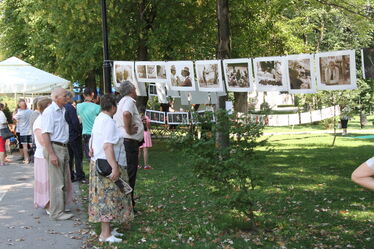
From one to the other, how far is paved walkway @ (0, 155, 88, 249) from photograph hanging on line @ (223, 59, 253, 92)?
3894 mm

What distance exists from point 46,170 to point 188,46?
11.8 meters

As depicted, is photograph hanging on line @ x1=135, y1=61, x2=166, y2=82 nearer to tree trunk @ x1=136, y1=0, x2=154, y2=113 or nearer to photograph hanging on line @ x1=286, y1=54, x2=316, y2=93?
photograph hanging on line @ x1=286, y1=54, x2=316, y2=93

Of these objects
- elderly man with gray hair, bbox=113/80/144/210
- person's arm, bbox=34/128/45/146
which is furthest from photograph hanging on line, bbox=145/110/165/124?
elderly man with gray hair, bbox=113/80/144/210

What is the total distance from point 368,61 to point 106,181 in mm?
5101

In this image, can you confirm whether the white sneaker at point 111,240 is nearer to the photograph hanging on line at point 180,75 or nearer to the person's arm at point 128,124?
the person's arm at point 128,124

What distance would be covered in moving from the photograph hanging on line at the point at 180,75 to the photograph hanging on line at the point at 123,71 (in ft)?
4.09

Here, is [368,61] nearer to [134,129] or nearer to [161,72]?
[134,129]

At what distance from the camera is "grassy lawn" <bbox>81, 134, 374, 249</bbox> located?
21.9 ft

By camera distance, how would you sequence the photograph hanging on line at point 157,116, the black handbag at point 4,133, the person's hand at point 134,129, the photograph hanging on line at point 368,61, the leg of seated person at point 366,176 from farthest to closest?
the photograph hanging on line at point 157,116
the black handbag at point 4,133
the photograph hanging on line at point 368,61
the person's hand at point 134,129
the leg of seated person at point 366,176

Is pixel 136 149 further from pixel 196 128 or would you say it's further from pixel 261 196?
pixel 261 196

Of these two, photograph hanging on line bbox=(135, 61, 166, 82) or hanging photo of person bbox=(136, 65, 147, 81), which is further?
hanging photo of person bbox=(136, 65, 147, 81)

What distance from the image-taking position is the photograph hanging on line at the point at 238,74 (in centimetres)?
1100

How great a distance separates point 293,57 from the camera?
1032 cm

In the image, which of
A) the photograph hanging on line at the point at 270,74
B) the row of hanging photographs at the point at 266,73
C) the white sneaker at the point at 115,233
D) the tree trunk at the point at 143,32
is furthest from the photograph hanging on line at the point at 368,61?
the tree trunk at the point at 143,32
